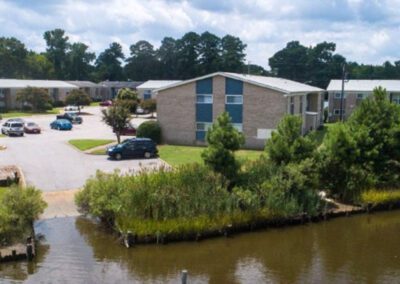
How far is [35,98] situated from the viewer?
80.4 metres

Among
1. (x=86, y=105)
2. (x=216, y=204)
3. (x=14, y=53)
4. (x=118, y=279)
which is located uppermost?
(x=14, y=53)

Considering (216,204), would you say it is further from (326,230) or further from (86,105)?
(86,105)

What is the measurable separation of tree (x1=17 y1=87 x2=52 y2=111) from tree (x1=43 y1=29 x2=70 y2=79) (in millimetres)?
50817

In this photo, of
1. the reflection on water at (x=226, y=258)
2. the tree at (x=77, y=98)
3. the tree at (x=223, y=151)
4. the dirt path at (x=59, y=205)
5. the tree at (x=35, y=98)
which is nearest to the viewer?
the reflection on water at (x=226, y=258)

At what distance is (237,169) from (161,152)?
58.1ft

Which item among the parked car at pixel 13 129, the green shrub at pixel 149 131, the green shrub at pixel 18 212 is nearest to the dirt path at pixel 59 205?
the green shrub at pixel 18 212

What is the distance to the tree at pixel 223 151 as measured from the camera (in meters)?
26.1

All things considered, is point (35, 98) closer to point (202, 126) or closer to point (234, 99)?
point (202, 126)

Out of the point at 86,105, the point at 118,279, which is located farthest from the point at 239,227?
the point at 86,105

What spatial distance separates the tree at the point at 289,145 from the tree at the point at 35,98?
59144 millimetres

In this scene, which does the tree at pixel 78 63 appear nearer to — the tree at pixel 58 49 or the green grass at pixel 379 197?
the tree at pixel 58 49

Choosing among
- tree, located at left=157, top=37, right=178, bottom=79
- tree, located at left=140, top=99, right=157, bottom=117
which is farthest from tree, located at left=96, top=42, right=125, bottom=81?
tree, located at left=140, top=99, right=157, bottom=117

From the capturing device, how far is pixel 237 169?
87.2 feet

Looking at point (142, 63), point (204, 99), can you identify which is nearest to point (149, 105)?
point (204, 99)
